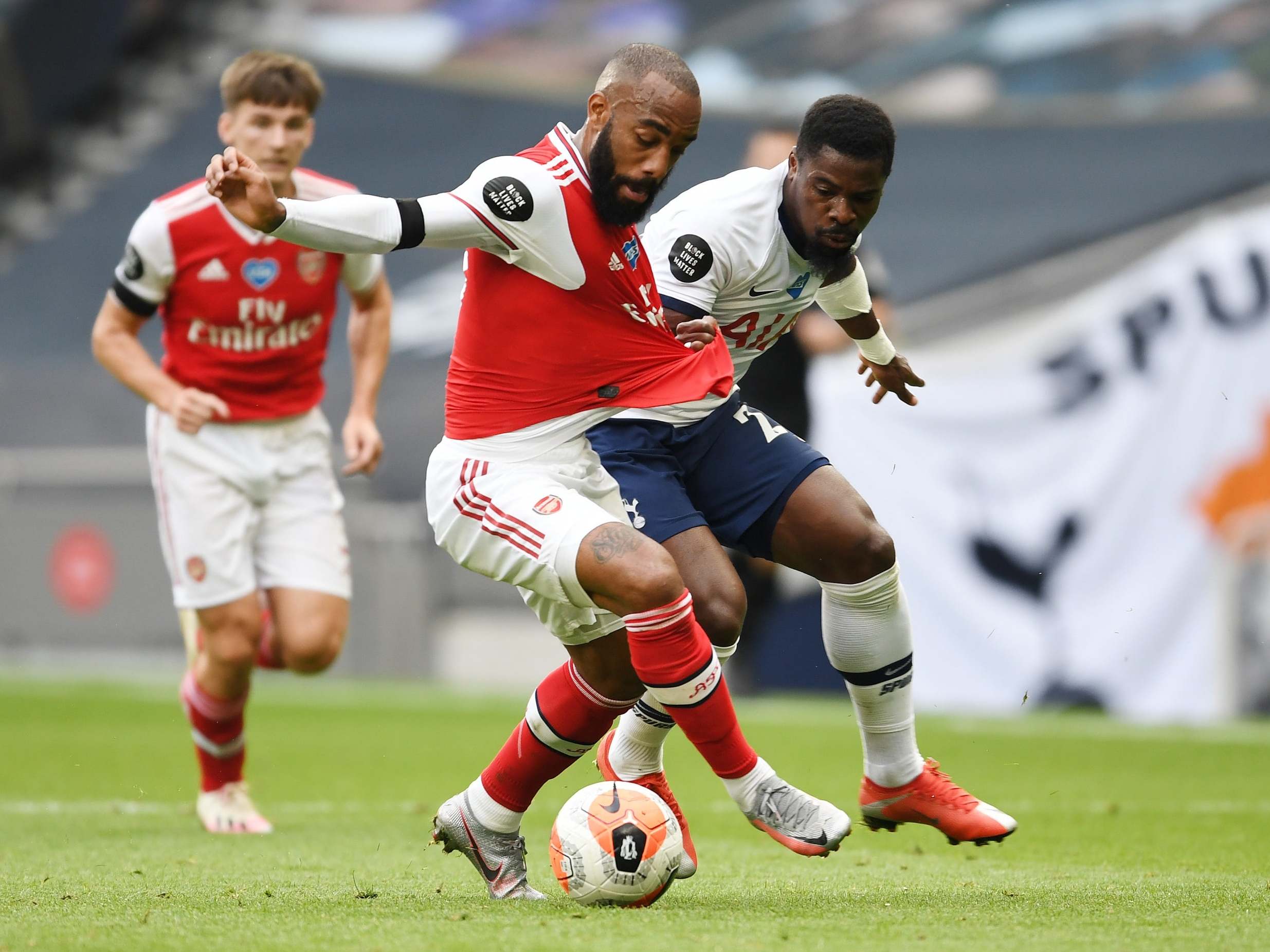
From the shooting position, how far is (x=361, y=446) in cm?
597

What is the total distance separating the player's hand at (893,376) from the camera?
497cm

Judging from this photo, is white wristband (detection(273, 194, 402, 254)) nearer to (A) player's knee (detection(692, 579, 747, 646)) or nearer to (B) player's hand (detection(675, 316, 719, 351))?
(B) player's hand (detection(675, 316, 719, 351))

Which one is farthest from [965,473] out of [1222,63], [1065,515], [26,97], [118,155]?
[26,97]

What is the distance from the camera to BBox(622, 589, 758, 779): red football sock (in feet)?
12.7

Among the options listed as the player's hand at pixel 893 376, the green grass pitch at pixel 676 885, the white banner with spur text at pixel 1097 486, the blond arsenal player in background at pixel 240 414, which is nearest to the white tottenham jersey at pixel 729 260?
the player's hand at pixel 893 376

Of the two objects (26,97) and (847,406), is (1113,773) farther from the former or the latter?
(26,97)

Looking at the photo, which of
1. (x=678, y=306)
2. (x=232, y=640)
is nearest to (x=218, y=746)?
(x=232, y=640)

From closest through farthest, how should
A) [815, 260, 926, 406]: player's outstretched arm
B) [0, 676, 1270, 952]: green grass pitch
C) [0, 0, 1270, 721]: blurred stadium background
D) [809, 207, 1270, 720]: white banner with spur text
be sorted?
[0, 676, 1270, 952]: green grass pitch < [815, 260, 926, 406]: player's outstretched arm < [809, 207, 1270, 720]: white banner with spur text < [0, 0, 1270, 721]: blurred stadium background

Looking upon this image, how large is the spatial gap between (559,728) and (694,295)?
1.15m

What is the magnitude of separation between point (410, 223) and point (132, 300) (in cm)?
250

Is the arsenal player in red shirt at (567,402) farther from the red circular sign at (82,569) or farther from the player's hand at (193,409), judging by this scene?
the red circular sign at (82,569)

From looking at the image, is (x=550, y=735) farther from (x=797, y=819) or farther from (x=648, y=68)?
(x=648, y=68)

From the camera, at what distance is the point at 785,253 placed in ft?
14.9

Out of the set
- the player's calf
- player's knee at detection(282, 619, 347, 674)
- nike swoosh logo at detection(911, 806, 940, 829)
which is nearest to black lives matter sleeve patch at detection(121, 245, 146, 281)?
the player's calf
